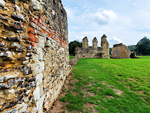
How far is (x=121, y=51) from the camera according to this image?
69.8 feet

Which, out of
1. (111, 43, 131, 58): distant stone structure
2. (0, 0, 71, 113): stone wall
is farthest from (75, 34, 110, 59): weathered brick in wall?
(0, 0, 71, 113): stone wall

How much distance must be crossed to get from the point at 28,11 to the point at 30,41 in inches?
24.1

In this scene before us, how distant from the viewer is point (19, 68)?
1.45m

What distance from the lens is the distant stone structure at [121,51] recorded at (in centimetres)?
2055

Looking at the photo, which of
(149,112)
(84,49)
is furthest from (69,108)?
(84,49)

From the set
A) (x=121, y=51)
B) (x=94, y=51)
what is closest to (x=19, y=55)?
(x=94, y=51)

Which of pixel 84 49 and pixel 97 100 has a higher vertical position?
pixel 84 49

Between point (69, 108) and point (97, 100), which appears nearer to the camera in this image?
point (69, 108)

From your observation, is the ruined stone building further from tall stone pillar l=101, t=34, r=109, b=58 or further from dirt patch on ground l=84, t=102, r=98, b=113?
dirt patch on ground l=84, t=102, r=98, b=113

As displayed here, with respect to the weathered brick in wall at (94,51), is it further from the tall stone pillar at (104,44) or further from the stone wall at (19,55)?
the stone wall at (19,55)

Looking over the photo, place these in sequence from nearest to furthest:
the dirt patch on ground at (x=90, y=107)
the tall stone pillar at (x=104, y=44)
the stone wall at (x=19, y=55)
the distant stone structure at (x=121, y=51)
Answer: the stone wall at (x=19, y=55)
the dirt patch on ground at (x=90, y=107)
the distant stone structure at (x=121, y=51)
the tall stone pillar at (x=104, y=44)

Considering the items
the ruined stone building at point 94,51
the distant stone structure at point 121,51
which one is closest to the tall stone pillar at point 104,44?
the ruined stone building at point 94,51

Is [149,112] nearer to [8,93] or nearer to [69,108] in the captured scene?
[69,108]

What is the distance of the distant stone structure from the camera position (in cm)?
2055
